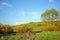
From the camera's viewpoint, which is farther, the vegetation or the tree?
the tree

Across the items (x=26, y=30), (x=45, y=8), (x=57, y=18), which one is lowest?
(x=26, y=30)

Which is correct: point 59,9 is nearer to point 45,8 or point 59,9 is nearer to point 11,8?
point 45,8

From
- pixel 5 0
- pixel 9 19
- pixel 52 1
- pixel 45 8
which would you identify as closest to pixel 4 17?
pixel 9 19

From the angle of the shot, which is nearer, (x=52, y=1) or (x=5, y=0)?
(x=5, y=0)

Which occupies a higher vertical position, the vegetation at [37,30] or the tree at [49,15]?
the tree at [49,15]

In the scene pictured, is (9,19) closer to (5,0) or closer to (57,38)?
(5,0)

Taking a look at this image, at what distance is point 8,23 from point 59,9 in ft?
3.84

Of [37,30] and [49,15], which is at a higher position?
[49,15]

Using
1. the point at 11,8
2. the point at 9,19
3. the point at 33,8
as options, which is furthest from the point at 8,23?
the point at 33,8

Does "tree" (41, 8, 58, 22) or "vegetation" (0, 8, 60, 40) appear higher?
"tree" (41, 8, 58, 22)

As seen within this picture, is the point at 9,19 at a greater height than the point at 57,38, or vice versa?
the point at 9,19

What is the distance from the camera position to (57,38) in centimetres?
315

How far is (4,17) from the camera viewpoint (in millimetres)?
3066

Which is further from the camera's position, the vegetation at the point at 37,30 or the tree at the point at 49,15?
the tree at the point at 49,15
